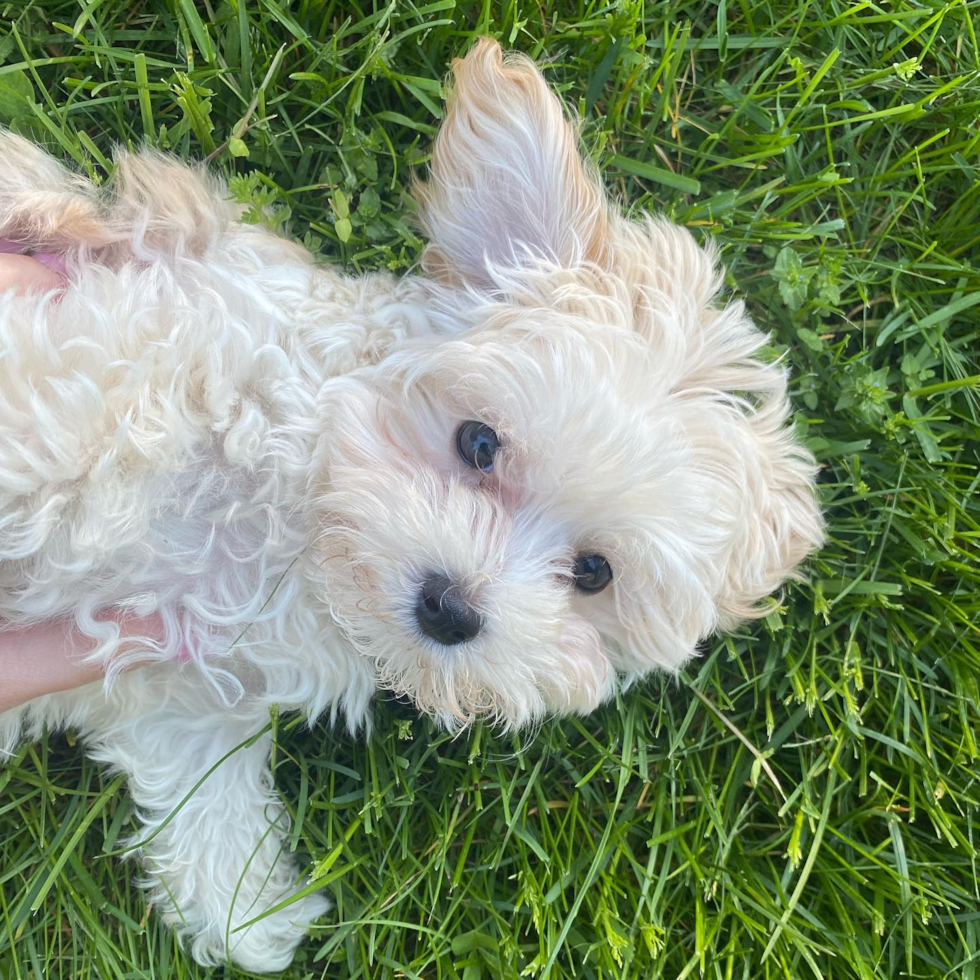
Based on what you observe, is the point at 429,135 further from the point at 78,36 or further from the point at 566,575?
the point at 566,575

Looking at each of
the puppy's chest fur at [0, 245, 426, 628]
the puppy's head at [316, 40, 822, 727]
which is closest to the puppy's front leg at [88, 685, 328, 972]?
the puppy's chest fur at [0, 245, 426, 628]

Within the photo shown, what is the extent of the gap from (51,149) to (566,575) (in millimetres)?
2375

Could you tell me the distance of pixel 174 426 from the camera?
2.08 meters

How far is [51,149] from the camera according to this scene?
2.92m

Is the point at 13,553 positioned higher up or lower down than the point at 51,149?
lower down

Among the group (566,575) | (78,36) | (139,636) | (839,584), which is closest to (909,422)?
(839,584)

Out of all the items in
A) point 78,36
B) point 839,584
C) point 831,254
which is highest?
point 78,36

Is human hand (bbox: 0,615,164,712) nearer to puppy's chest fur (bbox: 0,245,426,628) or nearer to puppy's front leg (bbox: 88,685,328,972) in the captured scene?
puppy's chest fur (bbox: 0,245,426,628)

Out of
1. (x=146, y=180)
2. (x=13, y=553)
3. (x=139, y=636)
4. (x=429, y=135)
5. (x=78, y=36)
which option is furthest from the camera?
(x=429, y=135)

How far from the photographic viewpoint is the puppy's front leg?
2.86 meters

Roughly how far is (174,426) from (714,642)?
2.19 m

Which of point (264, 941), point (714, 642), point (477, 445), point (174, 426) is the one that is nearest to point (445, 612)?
point (477, 445)

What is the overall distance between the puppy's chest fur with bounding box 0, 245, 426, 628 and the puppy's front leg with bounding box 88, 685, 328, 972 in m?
0.79

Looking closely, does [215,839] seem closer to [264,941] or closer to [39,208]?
[264,941]
